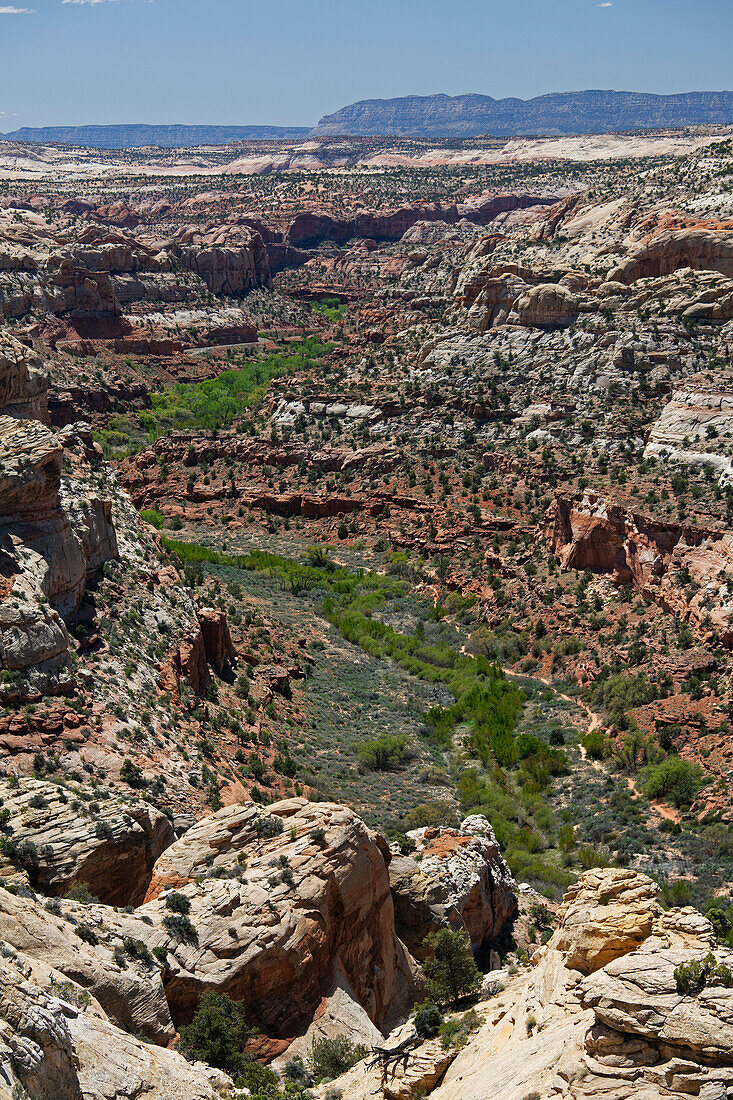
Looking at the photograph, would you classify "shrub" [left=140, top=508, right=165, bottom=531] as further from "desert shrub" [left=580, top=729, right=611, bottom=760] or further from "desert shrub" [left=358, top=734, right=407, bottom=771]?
"desert shrub" [left=580, top=729, right=611, bottom=760]

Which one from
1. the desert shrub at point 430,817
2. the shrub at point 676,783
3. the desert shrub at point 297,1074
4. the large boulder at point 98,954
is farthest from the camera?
the shrub at point 676,783

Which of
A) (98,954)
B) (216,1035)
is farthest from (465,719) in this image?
(98,954)

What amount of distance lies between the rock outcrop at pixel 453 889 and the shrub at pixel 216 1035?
7.78 m

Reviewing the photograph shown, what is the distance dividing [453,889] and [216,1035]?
950cm

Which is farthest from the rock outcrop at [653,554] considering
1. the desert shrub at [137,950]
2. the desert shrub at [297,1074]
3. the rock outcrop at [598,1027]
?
the desert shrub at [137,950]

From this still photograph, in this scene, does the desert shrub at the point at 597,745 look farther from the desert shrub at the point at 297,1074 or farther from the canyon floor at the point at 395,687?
the desert shrub at the point at 297,1074

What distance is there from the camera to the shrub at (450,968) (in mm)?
21000

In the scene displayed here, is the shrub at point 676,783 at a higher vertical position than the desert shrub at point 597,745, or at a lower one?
higher

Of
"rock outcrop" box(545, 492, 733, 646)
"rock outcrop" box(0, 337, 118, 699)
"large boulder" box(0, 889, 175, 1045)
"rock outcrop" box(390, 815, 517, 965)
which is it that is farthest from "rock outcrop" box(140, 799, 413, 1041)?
"rock outcrop" box(545, 492, 733, 646)

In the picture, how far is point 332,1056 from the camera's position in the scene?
734 inches

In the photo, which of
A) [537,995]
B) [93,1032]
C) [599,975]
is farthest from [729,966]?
[93,1032]

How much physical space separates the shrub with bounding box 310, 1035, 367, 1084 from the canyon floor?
1.00 feet

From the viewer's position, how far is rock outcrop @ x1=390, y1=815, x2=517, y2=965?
25.1m

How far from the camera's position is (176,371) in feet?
369
